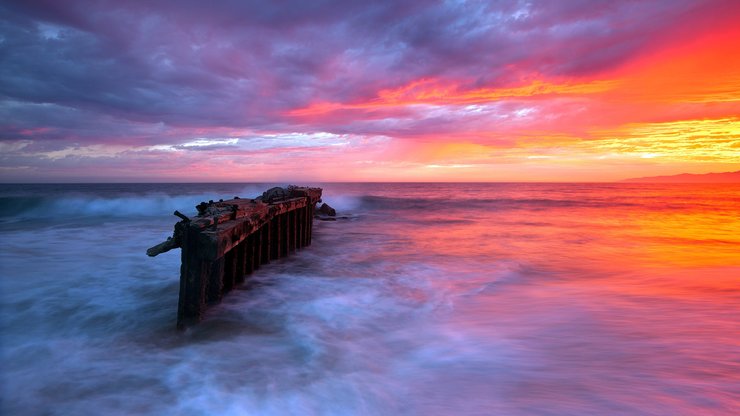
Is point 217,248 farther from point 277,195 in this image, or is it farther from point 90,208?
point 90,208

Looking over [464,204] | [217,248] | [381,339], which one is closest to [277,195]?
[217,248]

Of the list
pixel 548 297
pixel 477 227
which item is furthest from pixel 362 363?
pixel 477 227

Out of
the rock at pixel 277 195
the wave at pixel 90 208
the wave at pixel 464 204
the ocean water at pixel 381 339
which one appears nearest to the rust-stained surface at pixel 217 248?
the ocean water at pixel 381 339

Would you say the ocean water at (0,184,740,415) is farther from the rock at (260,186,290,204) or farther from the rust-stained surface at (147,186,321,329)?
the rock at (260,186,290,204)

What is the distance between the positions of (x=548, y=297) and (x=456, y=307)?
2028 mm

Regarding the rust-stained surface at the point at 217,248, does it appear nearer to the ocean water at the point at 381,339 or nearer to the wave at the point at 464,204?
the ocean water at the point at 381,339

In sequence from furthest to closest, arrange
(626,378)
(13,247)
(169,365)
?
1. (13,247)
2. (169,365)
3. (626,378)

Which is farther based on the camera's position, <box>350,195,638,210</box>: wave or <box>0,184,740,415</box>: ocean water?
<box>350,195,638,210</box>: wave

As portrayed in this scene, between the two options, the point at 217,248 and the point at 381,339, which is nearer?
the point at 217,248

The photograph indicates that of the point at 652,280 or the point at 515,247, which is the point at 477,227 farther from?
the point at 652,280

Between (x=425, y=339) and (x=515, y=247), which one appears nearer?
(x=425, y=339)

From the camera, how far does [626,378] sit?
444cm

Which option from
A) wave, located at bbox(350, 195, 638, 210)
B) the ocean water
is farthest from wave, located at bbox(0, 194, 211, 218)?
the ocean water

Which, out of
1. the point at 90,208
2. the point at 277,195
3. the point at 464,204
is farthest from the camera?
the point at 464,204
